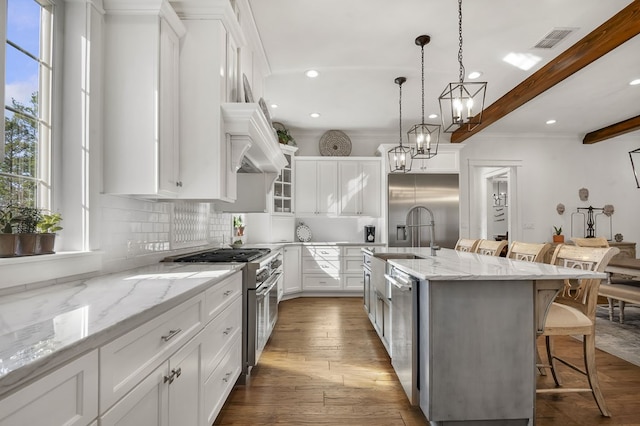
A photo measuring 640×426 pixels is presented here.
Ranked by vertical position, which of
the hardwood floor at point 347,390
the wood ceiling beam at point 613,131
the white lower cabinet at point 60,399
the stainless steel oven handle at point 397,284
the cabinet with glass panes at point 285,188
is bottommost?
the hardwood floor at point 347,390

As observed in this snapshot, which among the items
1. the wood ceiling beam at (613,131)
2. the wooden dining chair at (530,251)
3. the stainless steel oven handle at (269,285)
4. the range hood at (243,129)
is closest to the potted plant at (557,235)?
the wood ceiling beam at (613,131)

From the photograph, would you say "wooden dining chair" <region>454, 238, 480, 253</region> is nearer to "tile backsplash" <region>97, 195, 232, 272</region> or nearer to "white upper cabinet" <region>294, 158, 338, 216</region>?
"white upper cabinet" <region>294, 158, 338, 216</region>

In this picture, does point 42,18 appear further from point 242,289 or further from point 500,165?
point 500,165

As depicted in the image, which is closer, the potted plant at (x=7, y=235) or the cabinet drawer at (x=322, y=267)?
the potted plant at (x=7, y=235)

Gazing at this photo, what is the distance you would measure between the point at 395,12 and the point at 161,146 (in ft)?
6.89

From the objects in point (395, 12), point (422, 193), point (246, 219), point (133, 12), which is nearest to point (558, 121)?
point (422, 193)

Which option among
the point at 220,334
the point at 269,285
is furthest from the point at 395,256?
the point at 220,334

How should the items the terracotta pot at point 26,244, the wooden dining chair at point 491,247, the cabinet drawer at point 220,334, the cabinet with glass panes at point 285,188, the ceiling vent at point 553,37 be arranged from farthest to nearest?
the cabinet with glass panes at point 285,188
the wooden dining chair at point 491,247
the ceiling vent at point 553,37
the cabinet drawer at point 220,334
the terracotta pot at point 26,244

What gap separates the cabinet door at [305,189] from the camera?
5793mm

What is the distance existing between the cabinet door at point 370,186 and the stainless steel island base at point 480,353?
3.99m

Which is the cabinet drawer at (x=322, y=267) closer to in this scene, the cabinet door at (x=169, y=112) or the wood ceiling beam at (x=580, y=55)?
the wood ceiling beam at (x=580, y=55)

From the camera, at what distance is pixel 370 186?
583 cm

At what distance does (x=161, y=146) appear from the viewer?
6.36 ft

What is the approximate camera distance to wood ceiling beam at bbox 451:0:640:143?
8.87ft
